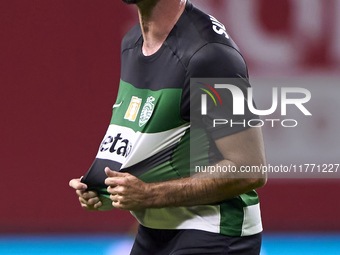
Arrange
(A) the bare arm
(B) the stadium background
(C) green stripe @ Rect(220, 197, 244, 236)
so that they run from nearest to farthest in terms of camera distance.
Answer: (A) the bare arm
(C) green stripe @ Rect(220, 197, 244, 236)
(B) the stadium background

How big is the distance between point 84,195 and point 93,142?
2.78m

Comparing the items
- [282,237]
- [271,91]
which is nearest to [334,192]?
[282,237]

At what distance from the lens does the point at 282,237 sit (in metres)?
4.57

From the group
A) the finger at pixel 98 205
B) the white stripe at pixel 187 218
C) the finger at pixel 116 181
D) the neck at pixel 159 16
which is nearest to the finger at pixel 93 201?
the finger at pixel 98 205

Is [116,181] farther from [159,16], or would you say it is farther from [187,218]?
[159,16]

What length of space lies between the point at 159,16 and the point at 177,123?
353 mm

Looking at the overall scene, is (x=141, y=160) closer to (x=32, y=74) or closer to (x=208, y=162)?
(x=208, y=162)

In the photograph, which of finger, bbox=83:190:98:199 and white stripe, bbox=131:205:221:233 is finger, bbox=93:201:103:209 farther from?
white stripe, bbox=131:205:221:233

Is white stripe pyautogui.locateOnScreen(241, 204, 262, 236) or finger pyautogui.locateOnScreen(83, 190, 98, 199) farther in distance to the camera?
finger pyautogui.locateOnScreen(83, 190, 98, 199)

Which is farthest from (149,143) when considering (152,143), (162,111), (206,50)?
(206,50)

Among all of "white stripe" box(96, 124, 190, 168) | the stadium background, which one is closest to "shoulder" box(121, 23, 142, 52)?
"white stripe" box(96, 124, 190, 168)

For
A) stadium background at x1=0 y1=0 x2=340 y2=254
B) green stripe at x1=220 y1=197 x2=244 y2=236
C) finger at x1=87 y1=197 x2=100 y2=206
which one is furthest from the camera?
stadium background at x1=0 y1=0 x2=340 y2=254

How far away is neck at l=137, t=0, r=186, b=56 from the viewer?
1783 mm

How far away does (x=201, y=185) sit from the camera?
5.33 ft
